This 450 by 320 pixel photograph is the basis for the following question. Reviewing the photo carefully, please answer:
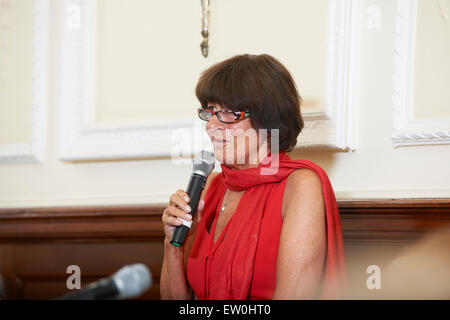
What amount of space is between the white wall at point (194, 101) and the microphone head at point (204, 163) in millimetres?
636

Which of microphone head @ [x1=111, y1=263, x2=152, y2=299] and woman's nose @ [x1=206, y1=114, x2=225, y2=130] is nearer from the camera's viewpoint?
microphone head @ [x1=111, y1=263, x2=152, y2=299]

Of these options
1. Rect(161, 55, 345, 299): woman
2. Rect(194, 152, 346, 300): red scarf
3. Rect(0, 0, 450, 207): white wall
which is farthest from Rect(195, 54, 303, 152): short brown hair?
Rect(0, 0, 450, 207): white wall

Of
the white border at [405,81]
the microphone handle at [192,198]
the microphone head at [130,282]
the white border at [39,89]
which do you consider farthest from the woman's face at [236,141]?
the white border at [39,89]

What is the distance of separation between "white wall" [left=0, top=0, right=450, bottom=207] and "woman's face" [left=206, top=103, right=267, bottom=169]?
16.4 inches

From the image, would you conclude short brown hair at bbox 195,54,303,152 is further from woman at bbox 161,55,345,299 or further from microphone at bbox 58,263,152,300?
microphone at bbox 58,263,152,300

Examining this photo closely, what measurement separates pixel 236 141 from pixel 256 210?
0.79 ft

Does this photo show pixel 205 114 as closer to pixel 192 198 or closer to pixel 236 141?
pixel 236 141

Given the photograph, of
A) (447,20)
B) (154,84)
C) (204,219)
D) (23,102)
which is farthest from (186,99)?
(447,20)

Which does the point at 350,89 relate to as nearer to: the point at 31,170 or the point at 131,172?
the point at 131,172

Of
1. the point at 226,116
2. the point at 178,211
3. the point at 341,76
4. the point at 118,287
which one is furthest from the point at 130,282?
the point at 341,76

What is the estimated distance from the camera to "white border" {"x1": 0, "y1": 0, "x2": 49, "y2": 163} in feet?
8.61

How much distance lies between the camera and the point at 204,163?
1.59m

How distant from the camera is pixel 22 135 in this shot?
268 cm
